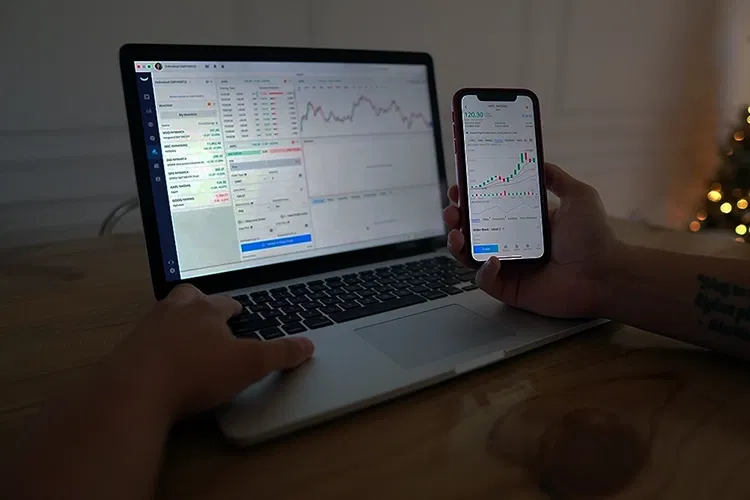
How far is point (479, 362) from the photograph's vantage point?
1.37 ft

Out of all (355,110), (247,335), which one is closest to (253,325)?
(247,335)

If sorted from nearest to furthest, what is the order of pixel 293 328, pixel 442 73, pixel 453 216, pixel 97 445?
pixel 97 445 < pixel 293 328 < pixel 453 216 < pixel 442 73

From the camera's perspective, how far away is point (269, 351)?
0.37 metres

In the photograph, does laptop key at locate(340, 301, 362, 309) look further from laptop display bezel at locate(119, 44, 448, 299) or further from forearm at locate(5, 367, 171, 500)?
forearm at locate(5, 367, 171, 500)

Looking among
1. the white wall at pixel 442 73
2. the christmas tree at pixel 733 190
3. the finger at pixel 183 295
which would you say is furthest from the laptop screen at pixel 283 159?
the christmas tree at pixel 733 190

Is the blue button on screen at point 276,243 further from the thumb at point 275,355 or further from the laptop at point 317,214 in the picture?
the thumb at point 275,355

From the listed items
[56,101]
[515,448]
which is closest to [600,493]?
[515,448]

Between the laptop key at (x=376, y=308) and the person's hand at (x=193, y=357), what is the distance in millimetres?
102

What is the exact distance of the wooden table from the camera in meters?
0.30

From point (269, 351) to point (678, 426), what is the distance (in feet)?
0.93

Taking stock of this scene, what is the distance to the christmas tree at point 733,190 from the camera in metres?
1.89

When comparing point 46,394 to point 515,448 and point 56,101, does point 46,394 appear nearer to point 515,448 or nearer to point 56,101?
point 515,448

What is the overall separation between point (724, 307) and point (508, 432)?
251 mm

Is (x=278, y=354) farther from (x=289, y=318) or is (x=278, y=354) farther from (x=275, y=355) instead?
(x=289, y=318)
